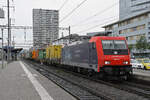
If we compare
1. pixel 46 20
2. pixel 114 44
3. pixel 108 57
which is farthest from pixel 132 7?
pixel 108 57

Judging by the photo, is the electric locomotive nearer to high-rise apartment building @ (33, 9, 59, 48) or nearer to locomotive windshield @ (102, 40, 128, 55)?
locomotive windshield @ (102, 40, 128, 55)

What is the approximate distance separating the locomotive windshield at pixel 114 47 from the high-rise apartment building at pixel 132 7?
61.7m

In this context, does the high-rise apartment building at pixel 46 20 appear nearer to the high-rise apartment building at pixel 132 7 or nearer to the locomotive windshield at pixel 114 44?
the locomotive windshield at pixel 114 44

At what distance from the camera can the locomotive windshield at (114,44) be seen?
1332 cm

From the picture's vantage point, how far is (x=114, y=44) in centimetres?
1355

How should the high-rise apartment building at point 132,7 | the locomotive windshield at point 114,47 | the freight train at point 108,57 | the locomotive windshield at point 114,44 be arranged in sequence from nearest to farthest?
the freight train at point 108,57
the locomotive windshield at point 114,47
the locomotive windshield at point 114,44
the high-rise apartment building at point 132,7

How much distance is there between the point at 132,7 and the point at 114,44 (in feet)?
236

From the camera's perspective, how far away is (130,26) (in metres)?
66.1

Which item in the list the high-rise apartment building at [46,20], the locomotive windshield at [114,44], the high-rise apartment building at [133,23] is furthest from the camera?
the high-rise apartment building at [133,23]

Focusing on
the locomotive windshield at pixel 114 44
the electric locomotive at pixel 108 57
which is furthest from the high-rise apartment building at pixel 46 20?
Result: the locomotive windshield at pixel 114 44

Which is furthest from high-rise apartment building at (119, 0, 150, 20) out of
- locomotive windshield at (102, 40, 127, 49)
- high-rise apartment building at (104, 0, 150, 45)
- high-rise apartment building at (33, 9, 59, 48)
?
locomotive windshield at (102, 40, 127, 49)

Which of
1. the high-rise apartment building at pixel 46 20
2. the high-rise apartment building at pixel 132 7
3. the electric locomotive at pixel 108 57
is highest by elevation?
the high-rise apartment building at pixel 132 7

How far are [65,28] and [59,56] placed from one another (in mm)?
10982

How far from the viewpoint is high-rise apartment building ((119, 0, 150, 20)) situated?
75688mm
